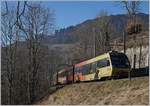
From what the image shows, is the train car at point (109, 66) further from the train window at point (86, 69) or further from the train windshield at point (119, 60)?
the train window at point (86, 69)

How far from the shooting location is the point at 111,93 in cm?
2598

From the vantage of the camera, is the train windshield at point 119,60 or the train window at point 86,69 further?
the train window at point 86,69

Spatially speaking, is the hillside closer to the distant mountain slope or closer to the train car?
the train car

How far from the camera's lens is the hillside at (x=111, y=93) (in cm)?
2230

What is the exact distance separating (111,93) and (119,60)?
9235mm

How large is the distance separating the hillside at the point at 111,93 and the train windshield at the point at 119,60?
332 centimetres

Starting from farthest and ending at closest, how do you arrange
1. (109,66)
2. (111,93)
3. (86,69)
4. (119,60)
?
1. (86,69)
2. (119,60)
3. (109,66)
4. (111,93)

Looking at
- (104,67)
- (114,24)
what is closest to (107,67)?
(104,67)

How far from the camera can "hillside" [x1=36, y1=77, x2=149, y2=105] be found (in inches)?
878

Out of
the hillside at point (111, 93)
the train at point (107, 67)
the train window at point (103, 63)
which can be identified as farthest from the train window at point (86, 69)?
the hillside at point (111, 93)

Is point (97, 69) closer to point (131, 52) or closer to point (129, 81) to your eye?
point (129, 81)

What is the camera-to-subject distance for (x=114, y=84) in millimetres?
27359

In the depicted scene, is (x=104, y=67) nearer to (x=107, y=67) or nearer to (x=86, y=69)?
(x=107, y=67)

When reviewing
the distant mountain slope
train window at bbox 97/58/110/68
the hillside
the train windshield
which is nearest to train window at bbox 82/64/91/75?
train window at bbox 97/58/110/68
